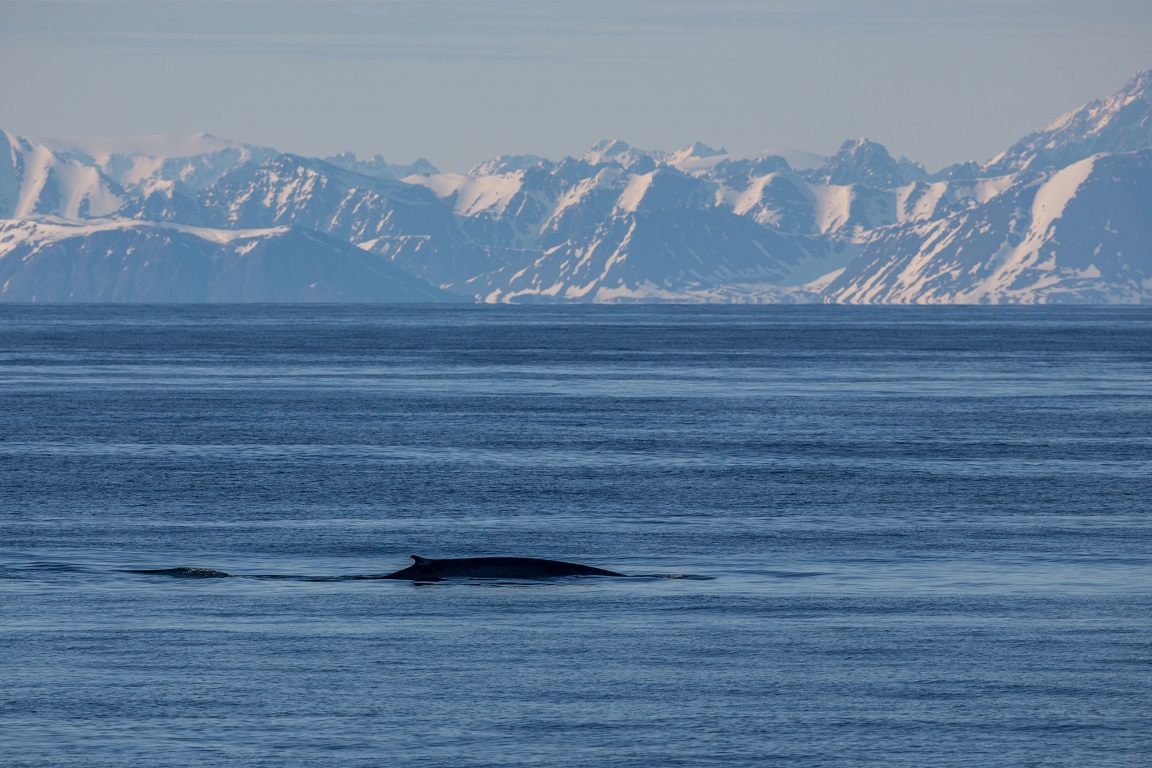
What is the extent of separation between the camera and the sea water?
18.1 m

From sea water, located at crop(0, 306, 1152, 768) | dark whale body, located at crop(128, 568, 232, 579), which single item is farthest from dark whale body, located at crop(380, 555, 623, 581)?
dark whale body, located at crop(128, 568, 232, 579)

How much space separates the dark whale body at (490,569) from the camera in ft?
91.5

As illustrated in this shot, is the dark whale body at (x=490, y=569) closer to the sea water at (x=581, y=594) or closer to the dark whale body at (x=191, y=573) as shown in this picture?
the sea water at (x=581, y=594)

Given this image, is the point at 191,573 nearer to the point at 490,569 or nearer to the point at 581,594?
the point at 490,569

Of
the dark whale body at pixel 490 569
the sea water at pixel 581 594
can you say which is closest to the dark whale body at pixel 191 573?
the sea water at pixel 581 594

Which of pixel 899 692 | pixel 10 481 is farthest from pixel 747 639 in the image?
pixel 10 481

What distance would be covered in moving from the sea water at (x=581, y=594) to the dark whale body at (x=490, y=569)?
36 centimetres

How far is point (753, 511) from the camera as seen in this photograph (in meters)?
38.3

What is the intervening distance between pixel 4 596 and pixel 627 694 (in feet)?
35.5

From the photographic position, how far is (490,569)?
28219mm

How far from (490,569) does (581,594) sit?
2.11m

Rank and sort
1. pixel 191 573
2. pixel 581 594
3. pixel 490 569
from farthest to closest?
pixel 191 573, pixel 490 569, pixel 581 594

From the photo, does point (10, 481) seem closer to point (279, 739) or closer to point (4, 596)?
point (4, 596)

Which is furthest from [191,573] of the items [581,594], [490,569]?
[581,594]
